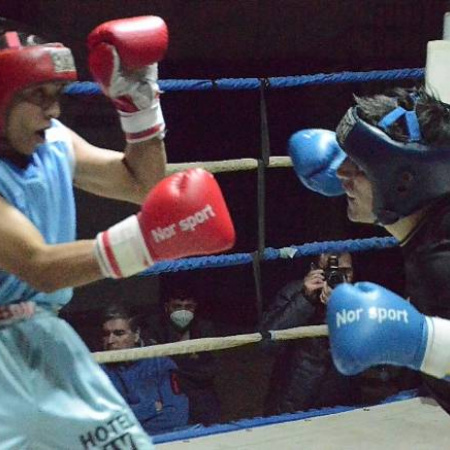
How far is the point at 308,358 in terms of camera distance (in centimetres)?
247

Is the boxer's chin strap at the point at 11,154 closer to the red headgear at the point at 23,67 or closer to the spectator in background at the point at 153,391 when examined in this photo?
the red headgear at the point at 23,67

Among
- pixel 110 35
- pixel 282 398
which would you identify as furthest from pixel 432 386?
pixel 282 398

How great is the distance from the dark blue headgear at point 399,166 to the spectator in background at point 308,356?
1.02m

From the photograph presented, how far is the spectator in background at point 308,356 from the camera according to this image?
2.45m

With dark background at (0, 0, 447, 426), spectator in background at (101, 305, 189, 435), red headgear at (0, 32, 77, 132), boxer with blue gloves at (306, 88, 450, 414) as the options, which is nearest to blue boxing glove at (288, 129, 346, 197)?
boxer with blue gloves at (306, 88, 450, 414)

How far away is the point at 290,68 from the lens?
4168 mm

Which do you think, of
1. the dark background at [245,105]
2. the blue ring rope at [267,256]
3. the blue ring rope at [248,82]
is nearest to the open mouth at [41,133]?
the blue ring rope at [248,82]

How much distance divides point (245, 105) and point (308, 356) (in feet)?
6.66


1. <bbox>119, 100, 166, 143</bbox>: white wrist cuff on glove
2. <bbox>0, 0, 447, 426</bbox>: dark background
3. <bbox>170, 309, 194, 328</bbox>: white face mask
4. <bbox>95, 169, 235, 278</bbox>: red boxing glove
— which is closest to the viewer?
<bbox>95, 169, 235, 278</bbox>: red boxing glove

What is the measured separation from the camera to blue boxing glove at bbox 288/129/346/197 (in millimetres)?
1688

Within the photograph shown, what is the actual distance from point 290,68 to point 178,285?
1.09 m

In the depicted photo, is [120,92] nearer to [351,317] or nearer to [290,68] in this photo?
[351,317]

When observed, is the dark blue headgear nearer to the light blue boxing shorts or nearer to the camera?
the light blue boxing shorts

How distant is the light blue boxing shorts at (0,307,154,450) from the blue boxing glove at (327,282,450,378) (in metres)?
0.33
